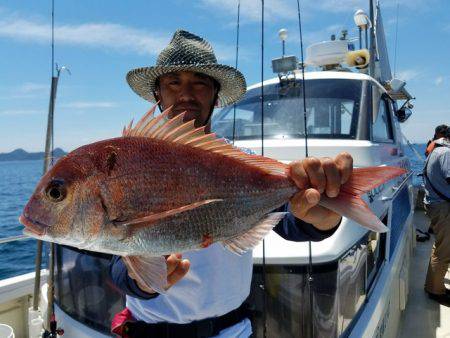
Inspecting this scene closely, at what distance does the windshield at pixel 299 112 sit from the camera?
3787 millimetres

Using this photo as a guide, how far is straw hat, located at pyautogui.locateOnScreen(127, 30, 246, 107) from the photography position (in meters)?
1.80

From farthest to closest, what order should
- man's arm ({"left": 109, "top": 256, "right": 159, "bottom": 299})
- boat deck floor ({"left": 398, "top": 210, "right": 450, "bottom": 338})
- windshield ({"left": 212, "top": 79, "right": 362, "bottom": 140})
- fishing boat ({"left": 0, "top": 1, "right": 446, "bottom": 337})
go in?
1. boat deck floor ({"left": 398, "top": 210, "right": 450, "bottom": 338})
2. windshield ({"left": 212, "top": 79, "right": 362, "bottom": 140})
3. fishing boat ({"left": 0, "top": 1, "right": 446, "bottom": 337})
4. man's arm ({"left": 109, "top": 256, "right": 159, "bottom": 299})

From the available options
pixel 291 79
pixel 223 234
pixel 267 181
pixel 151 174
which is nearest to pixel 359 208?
pixel 267 181

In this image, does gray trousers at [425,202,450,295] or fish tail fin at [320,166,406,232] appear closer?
fish tail fin at [320,166,406,232]

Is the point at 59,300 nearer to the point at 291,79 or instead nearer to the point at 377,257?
the point at 377,257

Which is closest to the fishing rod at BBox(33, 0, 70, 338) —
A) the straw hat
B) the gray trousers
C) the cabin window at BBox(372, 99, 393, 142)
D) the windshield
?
the straw hat

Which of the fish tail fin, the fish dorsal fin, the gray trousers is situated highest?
the fish dorsal fin

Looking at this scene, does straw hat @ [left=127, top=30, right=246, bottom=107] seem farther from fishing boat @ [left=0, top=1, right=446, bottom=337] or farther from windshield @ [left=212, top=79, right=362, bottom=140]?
windshield @ [left=212, top=79, right=362, bottom=140]

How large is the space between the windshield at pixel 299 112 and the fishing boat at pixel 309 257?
0.01m

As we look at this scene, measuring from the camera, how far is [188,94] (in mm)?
1810

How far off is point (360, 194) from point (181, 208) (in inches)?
24.4

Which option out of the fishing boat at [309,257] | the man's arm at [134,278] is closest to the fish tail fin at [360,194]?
the man's arm at [134,278]

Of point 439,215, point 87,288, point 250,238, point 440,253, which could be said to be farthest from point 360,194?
point 439,215

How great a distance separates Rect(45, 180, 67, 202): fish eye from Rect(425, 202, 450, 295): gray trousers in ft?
18.8
